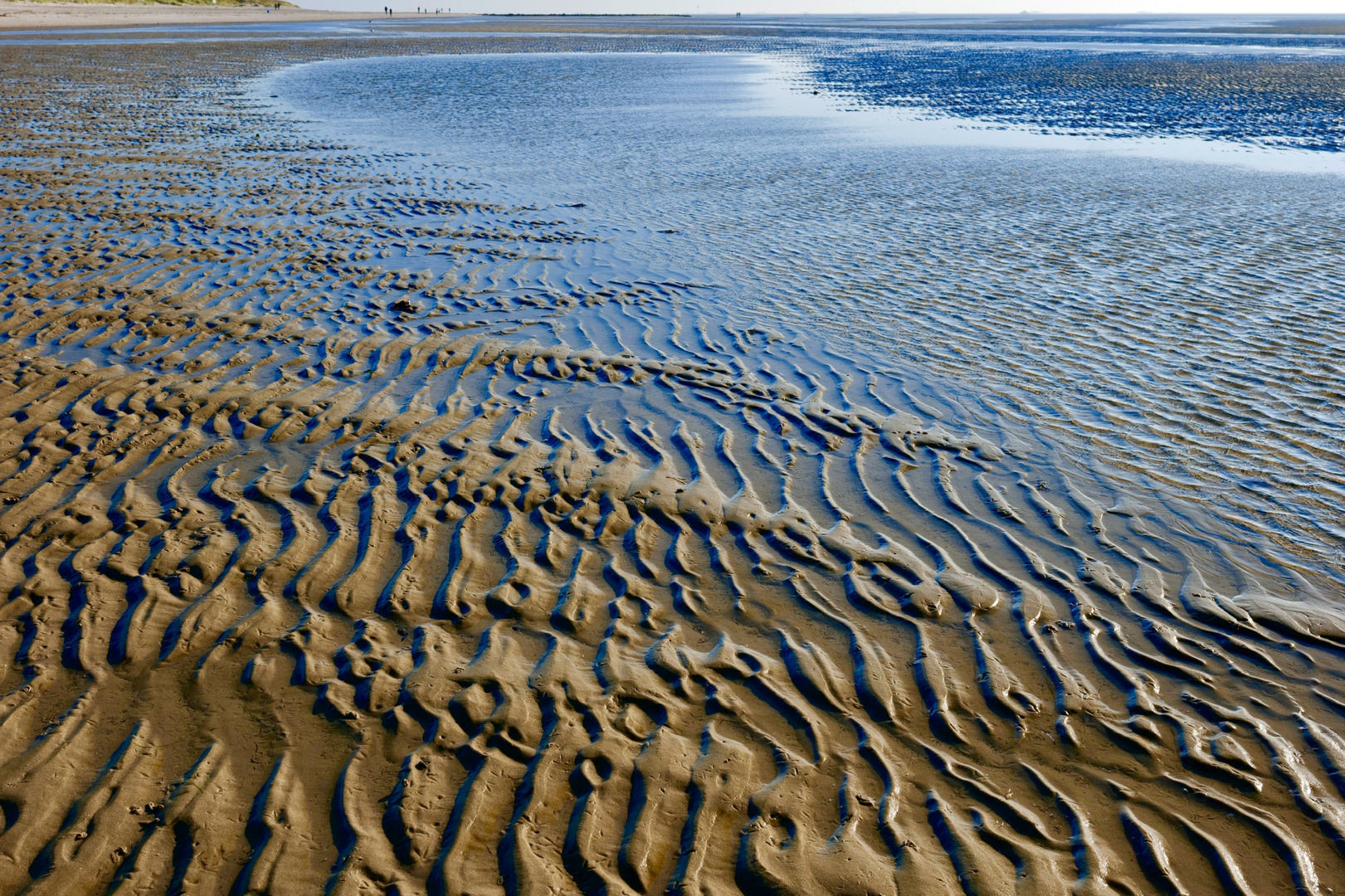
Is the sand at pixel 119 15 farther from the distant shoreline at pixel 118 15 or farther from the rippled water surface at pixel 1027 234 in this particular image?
the rippled water surface at pixel 1027 234

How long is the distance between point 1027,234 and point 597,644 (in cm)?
1219

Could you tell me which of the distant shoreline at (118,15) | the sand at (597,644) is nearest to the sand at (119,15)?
the distant shoreline at (118,15)

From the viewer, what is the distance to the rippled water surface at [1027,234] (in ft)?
25.1

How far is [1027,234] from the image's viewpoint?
46.4ft

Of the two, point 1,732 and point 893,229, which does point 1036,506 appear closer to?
point 1,732

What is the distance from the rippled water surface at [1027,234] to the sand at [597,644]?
1351 mm

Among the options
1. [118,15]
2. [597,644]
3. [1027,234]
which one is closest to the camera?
[597,644]

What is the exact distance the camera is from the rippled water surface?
7.64m

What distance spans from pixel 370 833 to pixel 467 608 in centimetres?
164

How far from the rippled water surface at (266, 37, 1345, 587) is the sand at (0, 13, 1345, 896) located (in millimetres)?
1351

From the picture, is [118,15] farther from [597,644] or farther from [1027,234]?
[597,644]

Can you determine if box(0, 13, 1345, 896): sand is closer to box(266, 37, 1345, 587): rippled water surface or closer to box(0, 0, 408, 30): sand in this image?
box(266, 37, 1345, 587): rippled water surface

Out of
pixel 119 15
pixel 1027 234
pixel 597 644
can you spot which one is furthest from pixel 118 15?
pixel 597 644

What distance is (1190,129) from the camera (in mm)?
26125
